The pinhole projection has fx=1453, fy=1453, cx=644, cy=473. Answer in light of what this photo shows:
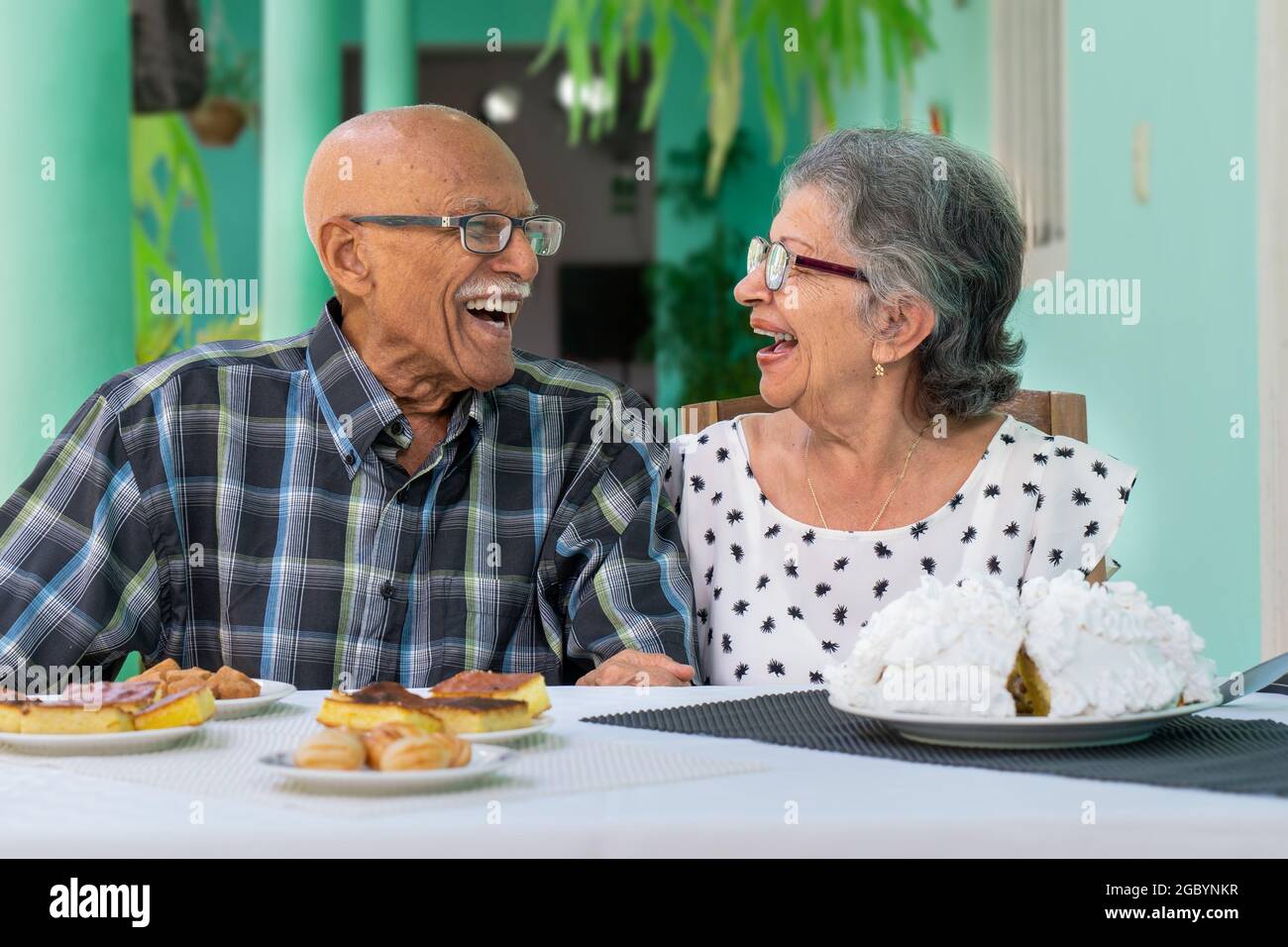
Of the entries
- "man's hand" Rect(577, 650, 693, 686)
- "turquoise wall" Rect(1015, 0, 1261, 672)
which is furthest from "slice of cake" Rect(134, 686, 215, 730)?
"turquoise wall" Rect(1015, 0, 1261, 672)

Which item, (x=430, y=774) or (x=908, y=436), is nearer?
(x=430, y=774)

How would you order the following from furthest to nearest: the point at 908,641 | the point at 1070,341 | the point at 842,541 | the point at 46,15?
the point at 1070,341
the point at 46,15
the point at 842,541
the point at 908,641

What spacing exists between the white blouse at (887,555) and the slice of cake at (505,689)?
74cm

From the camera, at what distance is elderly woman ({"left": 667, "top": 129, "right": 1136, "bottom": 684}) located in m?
1.80

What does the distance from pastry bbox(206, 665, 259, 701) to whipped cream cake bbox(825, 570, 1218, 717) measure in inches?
19.2

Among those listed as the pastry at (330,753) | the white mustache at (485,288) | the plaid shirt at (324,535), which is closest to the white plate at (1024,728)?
the pastry at (330,753)

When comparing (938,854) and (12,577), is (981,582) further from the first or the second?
(12,577)

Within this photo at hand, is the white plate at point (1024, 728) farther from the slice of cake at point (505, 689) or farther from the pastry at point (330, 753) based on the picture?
the pastry at point (330, 753)

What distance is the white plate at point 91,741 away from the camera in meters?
0.94

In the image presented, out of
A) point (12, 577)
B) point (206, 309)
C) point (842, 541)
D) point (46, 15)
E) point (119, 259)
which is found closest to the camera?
point (12, 577)

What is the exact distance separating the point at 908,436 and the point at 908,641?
972 millimetres

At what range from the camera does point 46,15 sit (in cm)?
216
